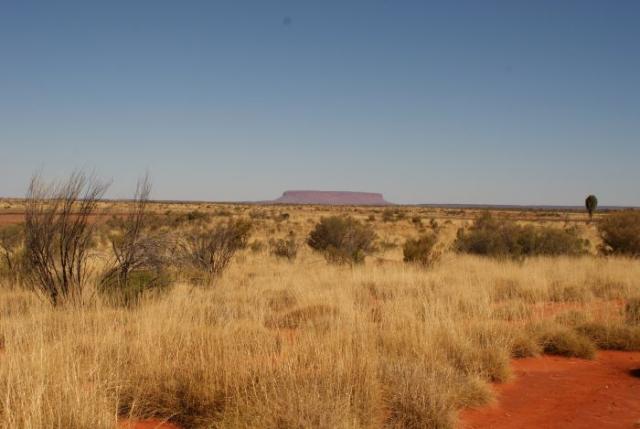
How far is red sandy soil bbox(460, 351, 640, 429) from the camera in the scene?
4.84 meters

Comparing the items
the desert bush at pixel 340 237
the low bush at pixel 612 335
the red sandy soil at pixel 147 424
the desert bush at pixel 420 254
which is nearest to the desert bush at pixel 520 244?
the desert bush at pixel 420 254

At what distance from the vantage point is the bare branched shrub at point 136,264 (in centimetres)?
917

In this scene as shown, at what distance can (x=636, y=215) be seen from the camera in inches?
764

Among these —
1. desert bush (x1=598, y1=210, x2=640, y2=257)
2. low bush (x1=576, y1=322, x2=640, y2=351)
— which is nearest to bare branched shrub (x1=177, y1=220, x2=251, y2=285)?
low bush (x1=576, y1=322, x2=640, y2=351)

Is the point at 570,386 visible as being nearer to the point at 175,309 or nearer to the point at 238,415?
the point at 238,415

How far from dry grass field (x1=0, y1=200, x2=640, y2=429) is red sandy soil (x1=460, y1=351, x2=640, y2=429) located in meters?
0.21

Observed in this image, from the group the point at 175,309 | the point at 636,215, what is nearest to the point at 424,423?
the point at 175,309

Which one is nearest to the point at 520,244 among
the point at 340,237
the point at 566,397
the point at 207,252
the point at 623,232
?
the point at 623,232

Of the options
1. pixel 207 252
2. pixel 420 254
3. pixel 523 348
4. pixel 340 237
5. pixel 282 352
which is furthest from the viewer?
pixel 340 237

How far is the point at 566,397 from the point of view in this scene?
555cm

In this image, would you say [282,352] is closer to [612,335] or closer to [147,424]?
[147,424]

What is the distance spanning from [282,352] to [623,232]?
18.0m

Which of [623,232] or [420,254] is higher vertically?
[623,232]

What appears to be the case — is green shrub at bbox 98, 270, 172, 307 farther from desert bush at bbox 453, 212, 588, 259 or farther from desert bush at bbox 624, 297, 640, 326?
desert bush at bbox 453, 212, 588, 259
